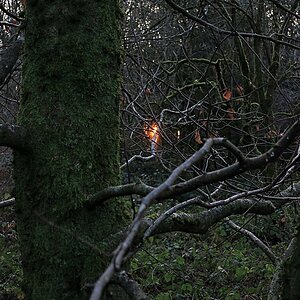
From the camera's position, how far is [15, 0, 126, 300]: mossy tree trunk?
179cm

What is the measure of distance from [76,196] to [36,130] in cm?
30

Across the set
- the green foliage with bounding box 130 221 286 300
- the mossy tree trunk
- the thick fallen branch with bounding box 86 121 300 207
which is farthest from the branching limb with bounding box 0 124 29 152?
the green foliage with bounding box 130 221 286 300

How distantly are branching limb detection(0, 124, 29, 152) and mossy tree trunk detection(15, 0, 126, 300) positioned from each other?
0.03 meters

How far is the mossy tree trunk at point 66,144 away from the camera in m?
1.79

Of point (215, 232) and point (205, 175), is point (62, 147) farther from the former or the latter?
point (215, 232)

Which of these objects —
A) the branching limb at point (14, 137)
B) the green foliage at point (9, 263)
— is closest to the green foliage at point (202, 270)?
the green foliage at point (9, 263)

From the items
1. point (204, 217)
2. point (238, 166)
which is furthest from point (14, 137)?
point (238, 166)

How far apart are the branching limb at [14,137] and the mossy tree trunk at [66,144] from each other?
32 mm

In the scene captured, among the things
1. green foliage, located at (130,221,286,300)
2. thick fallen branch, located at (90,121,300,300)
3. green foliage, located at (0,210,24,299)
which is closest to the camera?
thick fallen branch, located at (90,121,300,300)

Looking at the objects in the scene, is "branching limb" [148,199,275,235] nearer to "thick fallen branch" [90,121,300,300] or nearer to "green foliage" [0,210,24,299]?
"thick fallen branch" [90,121,300,300]

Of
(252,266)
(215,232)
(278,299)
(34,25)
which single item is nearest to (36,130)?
(34,25)

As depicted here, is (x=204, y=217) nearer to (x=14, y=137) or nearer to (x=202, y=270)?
(x=14, y=137)

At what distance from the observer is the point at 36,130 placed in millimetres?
1890

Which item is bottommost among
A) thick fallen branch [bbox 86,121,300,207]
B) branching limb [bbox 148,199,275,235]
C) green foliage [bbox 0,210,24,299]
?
green foliage [bbox 0,210,24,299]
